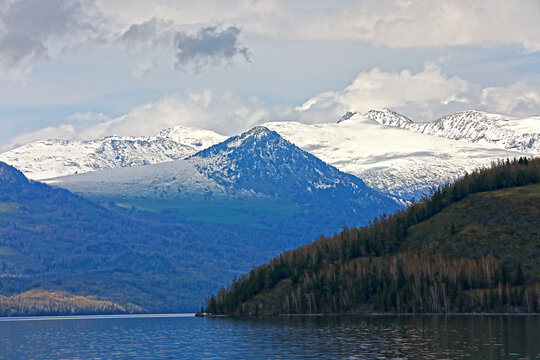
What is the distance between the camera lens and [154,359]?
194 m

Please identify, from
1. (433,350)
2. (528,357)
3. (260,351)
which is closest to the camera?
(528,357)

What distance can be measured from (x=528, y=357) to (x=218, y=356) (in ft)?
205

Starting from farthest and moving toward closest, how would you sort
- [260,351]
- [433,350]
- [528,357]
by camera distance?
[260,351]
[433,350]
[528,357]

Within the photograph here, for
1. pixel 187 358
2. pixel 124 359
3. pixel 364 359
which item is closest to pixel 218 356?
pixel 187 358

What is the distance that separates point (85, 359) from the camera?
199m

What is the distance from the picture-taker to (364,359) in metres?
175

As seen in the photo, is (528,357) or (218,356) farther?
(218,356)

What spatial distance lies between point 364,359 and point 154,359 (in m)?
45.7

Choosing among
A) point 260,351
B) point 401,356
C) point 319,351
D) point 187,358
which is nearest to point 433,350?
point 401,356

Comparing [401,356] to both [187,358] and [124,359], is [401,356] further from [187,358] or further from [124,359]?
[124,359]

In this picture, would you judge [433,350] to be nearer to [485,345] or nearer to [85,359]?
[485,345]

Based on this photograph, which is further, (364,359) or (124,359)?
(124,359)

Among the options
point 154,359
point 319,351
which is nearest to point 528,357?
point 319,351

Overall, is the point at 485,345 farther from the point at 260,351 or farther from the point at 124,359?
the point at 124,359
